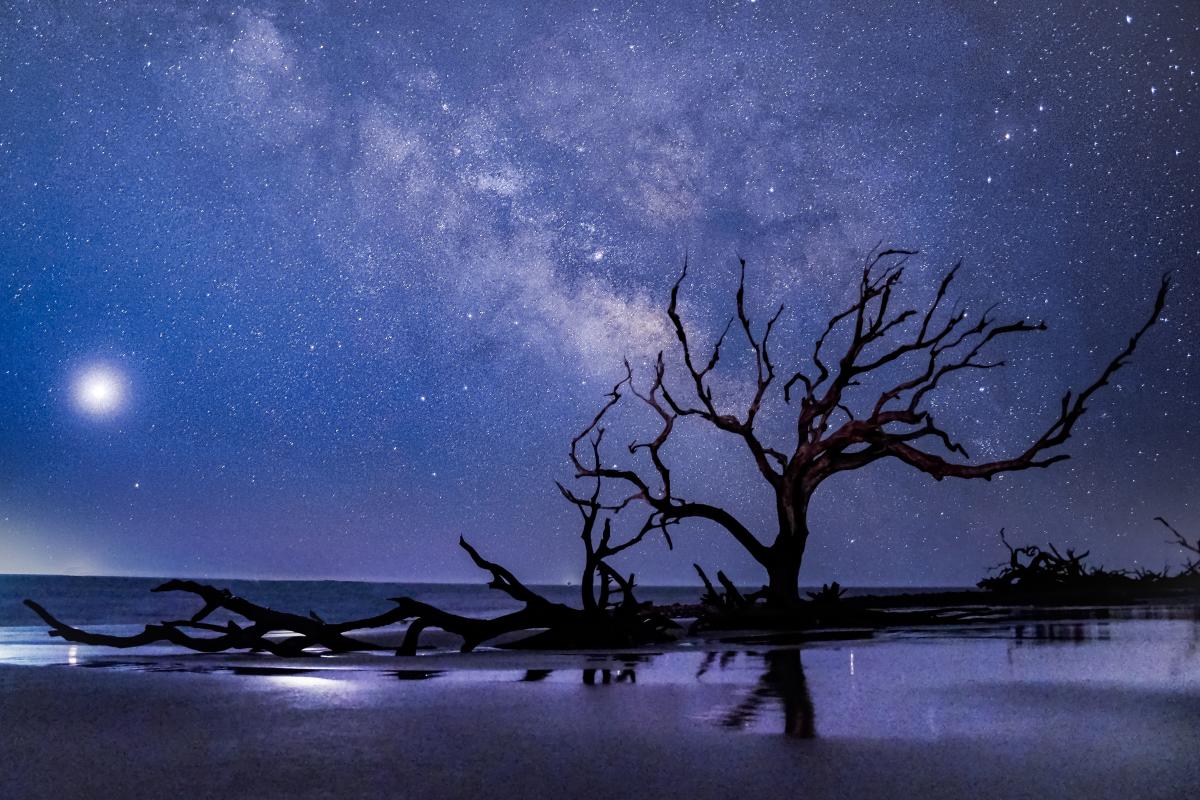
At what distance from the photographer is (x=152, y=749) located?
4254 mm

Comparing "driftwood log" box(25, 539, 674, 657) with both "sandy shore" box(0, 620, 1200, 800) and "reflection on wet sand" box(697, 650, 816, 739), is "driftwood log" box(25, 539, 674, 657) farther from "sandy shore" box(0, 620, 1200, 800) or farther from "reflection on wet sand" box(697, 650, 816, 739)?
"reflection on wet sand" box(697, 650, 816, 739)

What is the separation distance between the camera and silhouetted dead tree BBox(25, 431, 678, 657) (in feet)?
31.9

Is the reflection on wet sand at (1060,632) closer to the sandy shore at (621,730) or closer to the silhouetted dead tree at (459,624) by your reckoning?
the sandy shore at (621,730)

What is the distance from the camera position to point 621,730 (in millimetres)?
4691

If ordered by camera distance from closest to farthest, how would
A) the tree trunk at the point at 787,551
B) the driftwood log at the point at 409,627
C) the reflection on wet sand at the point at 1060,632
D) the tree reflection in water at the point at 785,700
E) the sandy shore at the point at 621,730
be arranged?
the sandy shore at the point at 621,730, the tree reflection in water at the point at 785,700, the driftwood log at the point at 409,627, the reflection on wet sand at the point at 1060,632, the tree trunk at the point at 787,551

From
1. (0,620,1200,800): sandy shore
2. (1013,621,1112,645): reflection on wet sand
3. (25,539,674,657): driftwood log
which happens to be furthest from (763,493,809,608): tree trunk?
(0,620,1200,800): sandy shore

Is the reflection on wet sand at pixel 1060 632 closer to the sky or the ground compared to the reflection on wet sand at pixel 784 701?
closer to the ground

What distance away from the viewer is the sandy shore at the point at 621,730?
3434 millimetres

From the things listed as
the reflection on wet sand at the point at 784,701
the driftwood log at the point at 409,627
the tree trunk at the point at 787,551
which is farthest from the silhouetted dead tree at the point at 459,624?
the tree trunk at the point at 787,551

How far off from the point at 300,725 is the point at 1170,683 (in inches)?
218

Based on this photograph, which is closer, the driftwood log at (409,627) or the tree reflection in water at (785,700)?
the tree reflection in water at (785,700)

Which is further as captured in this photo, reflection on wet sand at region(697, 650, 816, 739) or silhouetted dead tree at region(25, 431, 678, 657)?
silhouetted dead tree at region(25, 431, 678, 657)

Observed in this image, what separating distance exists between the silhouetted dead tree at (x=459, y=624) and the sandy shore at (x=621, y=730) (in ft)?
5.03

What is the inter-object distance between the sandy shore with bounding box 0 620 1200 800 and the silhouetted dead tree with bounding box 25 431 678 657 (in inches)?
60.4
